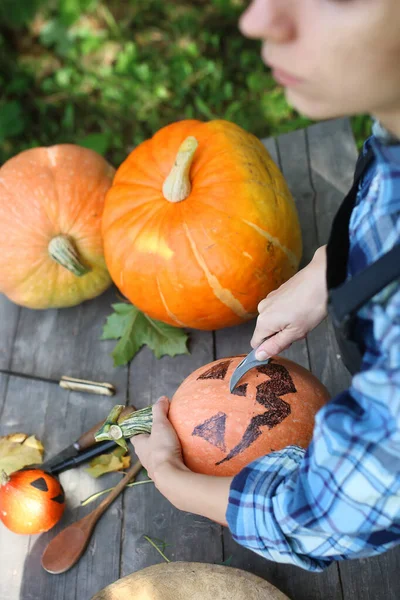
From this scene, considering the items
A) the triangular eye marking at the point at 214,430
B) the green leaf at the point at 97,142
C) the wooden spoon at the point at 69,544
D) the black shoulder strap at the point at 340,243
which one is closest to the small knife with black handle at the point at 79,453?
the wooden spoon at the point at 69,544

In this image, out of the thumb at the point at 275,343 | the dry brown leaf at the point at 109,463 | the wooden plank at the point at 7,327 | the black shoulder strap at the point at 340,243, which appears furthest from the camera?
the wooden plank at the point at 7,327

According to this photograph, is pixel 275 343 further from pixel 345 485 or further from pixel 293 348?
pixel 293 348

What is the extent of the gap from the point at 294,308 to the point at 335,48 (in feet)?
1.73

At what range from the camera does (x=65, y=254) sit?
5.22ft

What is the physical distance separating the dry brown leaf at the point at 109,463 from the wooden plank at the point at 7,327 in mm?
415

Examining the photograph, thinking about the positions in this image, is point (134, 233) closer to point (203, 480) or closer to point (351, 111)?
point (203, 480)

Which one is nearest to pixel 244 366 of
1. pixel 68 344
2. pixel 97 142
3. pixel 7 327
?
pixel 68 344

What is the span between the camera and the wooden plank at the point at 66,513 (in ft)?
4.47

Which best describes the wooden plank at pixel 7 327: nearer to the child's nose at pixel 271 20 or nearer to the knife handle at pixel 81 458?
the knife handle at pixel 81 458

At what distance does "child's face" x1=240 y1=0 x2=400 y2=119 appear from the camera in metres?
0.61

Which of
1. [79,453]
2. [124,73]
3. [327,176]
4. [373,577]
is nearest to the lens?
[373,577]

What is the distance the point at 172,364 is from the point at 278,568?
57 cm

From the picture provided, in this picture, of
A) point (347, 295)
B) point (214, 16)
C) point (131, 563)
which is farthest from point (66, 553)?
point (214, 16)

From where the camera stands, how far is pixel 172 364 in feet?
5.33
